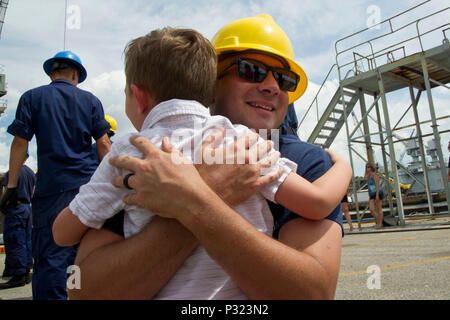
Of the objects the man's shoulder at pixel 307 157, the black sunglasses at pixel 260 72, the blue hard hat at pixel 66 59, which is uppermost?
the blue hard hat at pixel 66 59

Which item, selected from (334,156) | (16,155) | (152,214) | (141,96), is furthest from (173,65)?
(16,155)

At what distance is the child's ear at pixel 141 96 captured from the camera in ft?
3.98

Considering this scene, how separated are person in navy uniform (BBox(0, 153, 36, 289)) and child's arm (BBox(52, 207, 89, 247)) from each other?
4214mm

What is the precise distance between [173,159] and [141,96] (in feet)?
1.09

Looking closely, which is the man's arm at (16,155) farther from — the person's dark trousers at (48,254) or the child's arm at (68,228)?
the child's arm at (68,228)

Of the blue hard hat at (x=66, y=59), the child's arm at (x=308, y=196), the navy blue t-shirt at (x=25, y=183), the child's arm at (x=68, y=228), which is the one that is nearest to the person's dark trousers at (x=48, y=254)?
the blue hard hat at (x=66, y=59)

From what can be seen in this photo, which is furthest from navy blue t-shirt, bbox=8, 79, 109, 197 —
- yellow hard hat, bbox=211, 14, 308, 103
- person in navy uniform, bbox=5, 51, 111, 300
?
yellow hard hat, bbox=211, 14, 308, 103

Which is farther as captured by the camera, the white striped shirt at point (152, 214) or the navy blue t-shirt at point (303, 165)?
the navy blue t-shirt at point (303, 165)

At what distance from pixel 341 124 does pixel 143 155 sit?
42.9 ft

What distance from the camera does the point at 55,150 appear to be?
276 cm

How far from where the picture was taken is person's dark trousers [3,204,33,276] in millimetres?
4992

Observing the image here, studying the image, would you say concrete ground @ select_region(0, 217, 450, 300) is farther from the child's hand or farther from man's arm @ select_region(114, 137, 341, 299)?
man's arm @ select_region(114, 137, 341, 299)

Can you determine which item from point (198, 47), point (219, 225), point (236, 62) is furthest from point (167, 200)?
point (236, 62)

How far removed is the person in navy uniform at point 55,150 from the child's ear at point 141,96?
68.6 inches
